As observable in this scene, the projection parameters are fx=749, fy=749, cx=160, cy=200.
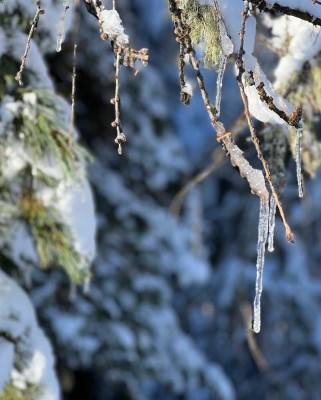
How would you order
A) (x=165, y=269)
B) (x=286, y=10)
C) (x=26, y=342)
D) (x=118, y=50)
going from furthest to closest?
(x=165, y=269)
(x=26, y=342)
(x=286, y=10)
(x=118, y=50)

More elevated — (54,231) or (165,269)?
(165,269)

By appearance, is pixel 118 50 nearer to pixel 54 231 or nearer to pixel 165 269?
pixel 54 231

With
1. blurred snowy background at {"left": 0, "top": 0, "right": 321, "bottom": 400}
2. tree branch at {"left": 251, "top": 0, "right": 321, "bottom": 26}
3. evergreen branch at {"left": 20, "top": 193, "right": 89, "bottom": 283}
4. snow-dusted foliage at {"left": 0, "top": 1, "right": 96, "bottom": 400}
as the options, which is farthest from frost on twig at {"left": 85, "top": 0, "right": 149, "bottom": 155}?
blurred snowy background at {"left": 0, "top": 0, "right": 321, "bottom": 400}

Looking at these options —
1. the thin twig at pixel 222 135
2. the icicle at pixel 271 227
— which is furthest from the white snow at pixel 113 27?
the icicle at pixel 271 227

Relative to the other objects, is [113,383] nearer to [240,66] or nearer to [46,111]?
[46,111]

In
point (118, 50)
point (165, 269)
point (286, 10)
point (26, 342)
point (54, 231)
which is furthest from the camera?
point (165, 269)

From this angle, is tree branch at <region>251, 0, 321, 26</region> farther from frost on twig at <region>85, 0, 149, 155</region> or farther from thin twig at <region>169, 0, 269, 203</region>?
frost on twig at <region>85, 0, 149, 155</region>

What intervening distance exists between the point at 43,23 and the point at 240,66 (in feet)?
3.75

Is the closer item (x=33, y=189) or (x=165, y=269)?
(x=33, y=189)

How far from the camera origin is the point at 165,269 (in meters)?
5.71

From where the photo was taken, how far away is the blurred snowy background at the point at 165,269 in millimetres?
5004

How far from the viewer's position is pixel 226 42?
155 cm

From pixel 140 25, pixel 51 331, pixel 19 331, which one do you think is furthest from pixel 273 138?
pixel 140 25

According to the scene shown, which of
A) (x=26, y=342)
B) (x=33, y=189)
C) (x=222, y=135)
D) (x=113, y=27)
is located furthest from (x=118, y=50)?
(x=26, y=342)
